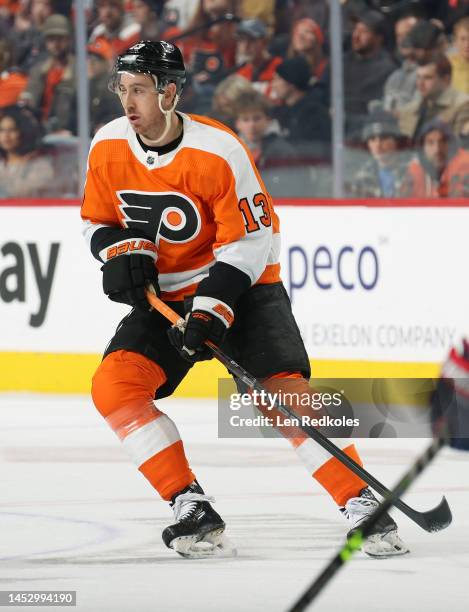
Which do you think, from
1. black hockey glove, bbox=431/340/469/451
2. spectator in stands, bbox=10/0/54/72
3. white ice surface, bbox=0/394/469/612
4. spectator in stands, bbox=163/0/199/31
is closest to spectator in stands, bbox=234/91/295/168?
spectator in stands, bbox=163/0/199/31

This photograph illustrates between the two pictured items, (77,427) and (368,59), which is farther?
(368,59)

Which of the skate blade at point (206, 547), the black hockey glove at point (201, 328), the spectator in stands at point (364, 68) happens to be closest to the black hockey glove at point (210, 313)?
the black hockey glove at point (201, 328)

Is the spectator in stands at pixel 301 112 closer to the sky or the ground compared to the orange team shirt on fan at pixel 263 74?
closer to the ground

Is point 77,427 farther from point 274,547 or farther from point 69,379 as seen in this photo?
point 274,547

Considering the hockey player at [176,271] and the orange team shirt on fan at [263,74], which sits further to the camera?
the orange team shirt on fan at [263,74]

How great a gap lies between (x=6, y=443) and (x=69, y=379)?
1.27 metres

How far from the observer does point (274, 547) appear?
4.10m

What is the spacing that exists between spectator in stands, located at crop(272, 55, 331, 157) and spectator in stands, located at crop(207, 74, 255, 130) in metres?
0.18

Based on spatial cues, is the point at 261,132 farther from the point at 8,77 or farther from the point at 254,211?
the point at 254,211

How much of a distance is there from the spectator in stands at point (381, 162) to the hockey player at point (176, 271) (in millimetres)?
2695

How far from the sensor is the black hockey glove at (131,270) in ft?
13.2

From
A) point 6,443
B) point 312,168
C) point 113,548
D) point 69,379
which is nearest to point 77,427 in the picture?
point 6,443

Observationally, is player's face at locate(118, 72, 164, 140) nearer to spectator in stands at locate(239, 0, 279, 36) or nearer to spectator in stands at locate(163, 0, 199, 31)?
spectator in stands at locate(239, 0, 279, 36)

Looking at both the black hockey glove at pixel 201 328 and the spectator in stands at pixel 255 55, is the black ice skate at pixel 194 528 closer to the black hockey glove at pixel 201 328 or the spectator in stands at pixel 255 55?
the black hockey glove at pixel 201 328
